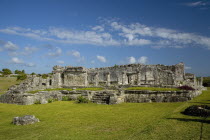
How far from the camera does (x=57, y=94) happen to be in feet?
61.6

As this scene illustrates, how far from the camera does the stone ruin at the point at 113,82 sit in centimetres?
1524

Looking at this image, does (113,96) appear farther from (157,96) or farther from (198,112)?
(198,112)

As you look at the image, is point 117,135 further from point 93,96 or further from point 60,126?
point 93,96

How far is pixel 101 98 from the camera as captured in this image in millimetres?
16312

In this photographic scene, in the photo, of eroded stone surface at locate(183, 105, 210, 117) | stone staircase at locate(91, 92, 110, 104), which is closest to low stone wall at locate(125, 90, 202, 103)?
stone staircase at locate(91, 92, 110, 104)

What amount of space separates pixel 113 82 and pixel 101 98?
16.3 metres

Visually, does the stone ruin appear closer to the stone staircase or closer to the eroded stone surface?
the stone staircase

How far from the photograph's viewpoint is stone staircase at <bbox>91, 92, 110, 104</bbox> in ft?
51.8

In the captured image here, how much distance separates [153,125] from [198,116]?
258cm

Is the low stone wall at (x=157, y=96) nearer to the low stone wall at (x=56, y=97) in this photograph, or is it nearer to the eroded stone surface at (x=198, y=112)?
the low stone wall at (x=56, y=97)

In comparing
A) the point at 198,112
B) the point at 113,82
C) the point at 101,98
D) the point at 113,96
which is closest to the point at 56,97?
the point at 101,98

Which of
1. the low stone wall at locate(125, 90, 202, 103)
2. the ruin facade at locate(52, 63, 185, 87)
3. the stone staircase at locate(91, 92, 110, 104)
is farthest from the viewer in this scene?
the ruin facade at locate(52, 63, 185, 87)

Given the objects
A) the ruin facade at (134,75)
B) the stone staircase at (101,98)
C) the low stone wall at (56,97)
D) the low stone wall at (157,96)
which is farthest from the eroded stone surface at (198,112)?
the ruin facade at (134,75)

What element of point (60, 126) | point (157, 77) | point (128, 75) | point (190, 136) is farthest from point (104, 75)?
point (190, 136)
